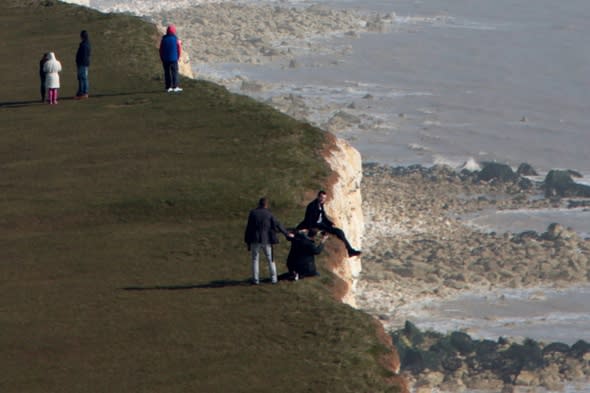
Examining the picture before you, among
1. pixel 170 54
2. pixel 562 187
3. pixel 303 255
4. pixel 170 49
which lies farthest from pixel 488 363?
pixel 562 187

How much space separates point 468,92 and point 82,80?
4105cm

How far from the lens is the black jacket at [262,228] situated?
77.1 ft

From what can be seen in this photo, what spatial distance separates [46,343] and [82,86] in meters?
16.2

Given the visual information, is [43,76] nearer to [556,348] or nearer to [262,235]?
[262,235]

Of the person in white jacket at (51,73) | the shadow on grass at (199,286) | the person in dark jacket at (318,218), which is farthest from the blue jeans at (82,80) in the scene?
the person in dark jacket at (318,218)

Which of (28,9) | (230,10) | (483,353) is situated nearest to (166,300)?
(483,353)

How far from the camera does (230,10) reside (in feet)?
320

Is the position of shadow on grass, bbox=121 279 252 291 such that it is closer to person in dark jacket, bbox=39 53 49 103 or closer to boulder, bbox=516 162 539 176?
person in dark jacket, bbox=39 53 49 103

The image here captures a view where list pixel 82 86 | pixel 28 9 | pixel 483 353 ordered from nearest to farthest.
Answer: pixel 82 86
pixel 483 353
pixel 28 9

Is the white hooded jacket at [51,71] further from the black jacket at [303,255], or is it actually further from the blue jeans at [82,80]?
the black jacket at [303,255]

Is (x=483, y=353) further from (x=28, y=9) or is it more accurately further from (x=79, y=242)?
(x=28, y=9)

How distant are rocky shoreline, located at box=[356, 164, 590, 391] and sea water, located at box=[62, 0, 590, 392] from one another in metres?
1.15

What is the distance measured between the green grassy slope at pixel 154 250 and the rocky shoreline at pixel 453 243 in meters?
11.2

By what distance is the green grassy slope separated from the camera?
68.2 feet
